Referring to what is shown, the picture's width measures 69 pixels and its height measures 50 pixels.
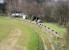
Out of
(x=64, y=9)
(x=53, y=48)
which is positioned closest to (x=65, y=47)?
(x=53, y=48)

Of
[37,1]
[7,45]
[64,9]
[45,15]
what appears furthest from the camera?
[37,1]

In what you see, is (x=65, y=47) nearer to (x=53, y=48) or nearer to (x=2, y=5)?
(x=53, y=48)

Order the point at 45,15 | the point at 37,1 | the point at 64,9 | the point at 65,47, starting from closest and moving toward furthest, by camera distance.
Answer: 1. the point at 65,47
2. the point at 64,9
3. the point at 45,15
4. the point at 37,1

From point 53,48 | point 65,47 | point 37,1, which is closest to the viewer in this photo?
point 65,47

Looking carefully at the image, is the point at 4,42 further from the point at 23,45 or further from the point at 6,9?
the point at 6,9

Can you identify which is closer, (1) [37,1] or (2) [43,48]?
(2) [43,48]

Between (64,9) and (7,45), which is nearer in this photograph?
(7,45)

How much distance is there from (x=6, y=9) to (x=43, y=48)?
50.8 metres

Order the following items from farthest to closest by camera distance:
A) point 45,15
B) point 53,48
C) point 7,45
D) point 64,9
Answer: point 45,15 < point 64,9 < point 7,45 < point 53,48

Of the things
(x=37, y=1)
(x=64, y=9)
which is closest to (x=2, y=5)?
(x=37, y=1)

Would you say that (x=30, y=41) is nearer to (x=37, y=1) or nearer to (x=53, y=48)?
(x=53, y=48)

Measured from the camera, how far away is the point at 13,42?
85.5 feet

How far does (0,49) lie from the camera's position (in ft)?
72.8

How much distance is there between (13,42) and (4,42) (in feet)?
2.95
